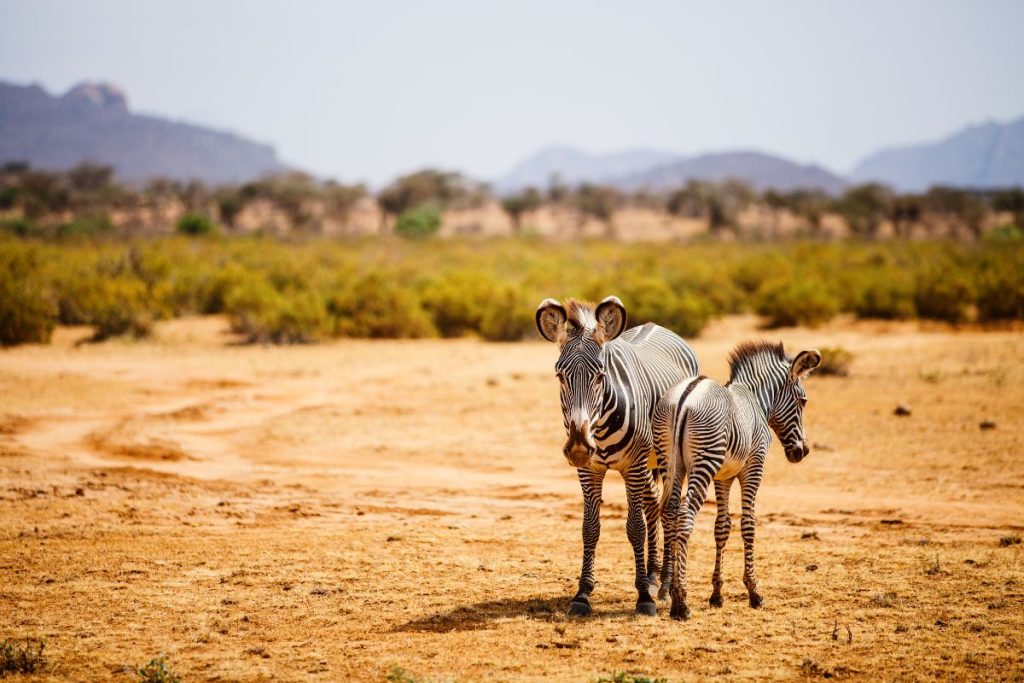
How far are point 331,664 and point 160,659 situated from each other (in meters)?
1.02

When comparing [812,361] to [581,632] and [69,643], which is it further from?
[69,643]

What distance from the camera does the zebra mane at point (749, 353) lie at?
696 cm

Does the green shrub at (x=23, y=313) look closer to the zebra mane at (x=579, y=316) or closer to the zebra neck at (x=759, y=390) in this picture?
the zebra mane at (x=579, y=316)

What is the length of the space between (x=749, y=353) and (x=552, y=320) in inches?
69.3

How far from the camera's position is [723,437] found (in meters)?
6.19

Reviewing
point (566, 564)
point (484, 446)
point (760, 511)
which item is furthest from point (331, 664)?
point (484, 446)

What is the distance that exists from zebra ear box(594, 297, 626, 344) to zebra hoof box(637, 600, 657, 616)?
1.89 meters

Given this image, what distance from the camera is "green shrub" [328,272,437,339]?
22.8m

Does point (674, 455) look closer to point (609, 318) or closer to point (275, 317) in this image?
point (609, 318)

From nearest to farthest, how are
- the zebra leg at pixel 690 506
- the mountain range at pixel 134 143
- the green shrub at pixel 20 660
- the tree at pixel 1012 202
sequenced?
1. the green shrub at pixel 20 660
2. the zebra leg at pixel 690 506
3. the mountain range at pixel 134 143
4. the tree at pixel 1012 202

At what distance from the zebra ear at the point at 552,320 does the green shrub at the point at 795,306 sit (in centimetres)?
1857

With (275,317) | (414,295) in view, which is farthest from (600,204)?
(275,317)

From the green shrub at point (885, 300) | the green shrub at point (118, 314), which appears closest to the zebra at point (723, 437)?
the green shrub at point (118, 314)

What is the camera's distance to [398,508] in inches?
375
